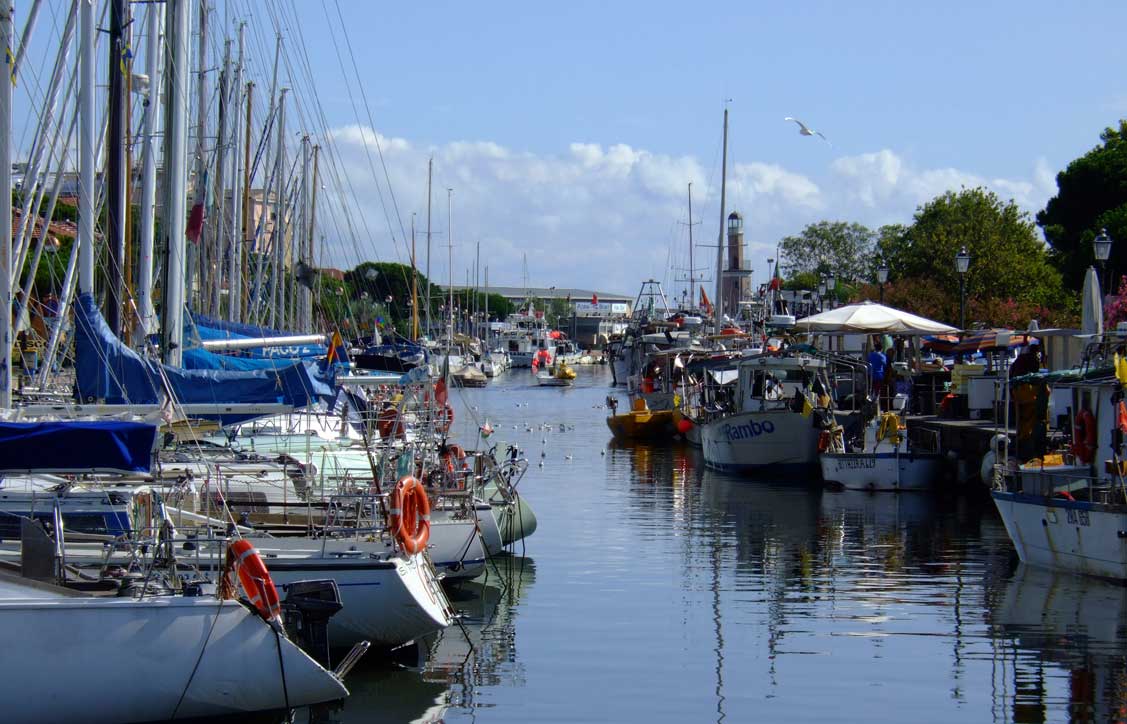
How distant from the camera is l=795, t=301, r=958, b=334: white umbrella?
39344 millimetres

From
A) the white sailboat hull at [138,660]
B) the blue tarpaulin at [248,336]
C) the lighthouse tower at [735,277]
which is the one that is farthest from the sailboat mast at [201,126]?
the lighthouse tower at [735,277]

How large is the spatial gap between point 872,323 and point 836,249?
301 ft

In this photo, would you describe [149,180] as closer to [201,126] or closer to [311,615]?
[201,126]

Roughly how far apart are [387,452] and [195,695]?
26.3ft

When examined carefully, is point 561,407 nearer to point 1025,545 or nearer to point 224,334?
point 224,334

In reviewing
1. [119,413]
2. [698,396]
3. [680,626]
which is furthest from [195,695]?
[698,396]

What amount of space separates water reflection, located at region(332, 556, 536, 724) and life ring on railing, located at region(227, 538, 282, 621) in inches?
64.3

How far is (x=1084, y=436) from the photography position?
874 inches

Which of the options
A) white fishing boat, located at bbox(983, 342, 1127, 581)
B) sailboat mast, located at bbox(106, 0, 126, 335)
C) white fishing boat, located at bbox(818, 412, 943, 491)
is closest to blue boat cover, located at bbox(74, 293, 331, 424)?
Result: sailboat mast, located at bbox(106, 0, 126, 335)

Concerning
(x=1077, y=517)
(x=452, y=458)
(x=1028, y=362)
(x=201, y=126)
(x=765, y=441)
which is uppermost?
(x=201, y=126)

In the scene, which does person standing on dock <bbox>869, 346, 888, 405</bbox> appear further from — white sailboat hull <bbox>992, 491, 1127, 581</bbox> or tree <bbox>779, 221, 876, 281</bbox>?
tree <bbox>779, 221, 876, 281</bbox>

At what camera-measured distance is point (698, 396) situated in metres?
56.5

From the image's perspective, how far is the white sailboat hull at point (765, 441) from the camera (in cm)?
3969

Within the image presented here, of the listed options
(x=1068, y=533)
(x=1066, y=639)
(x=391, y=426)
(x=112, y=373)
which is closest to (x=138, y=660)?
(x=112, y=373)
